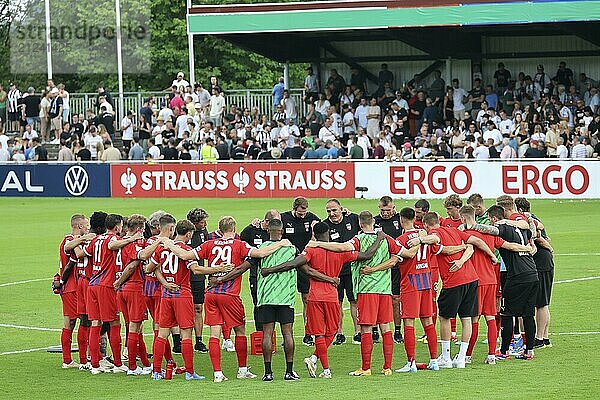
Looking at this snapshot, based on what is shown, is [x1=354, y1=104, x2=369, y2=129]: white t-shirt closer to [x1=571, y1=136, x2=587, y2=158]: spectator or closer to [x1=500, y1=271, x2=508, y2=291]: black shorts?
[x1=571, y1=136, x2=587, y2=158]: spectator

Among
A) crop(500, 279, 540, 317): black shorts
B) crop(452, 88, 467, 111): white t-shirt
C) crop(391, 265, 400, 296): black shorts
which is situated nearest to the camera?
crop(500, 279, 540, 317): black shorts

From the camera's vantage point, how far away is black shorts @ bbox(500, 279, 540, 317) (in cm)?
1451

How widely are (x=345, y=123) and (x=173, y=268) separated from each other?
27.9 meters

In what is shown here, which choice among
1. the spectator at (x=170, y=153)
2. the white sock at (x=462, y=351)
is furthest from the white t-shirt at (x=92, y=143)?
the white sock at (x=462, y=351)

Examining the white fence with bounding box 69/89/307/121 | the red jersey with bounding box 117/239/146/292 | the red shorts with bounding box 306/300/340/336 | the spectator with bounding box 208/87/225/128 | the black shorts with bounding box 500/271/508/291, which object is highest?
the white fence with bounding box 69/89/307/121

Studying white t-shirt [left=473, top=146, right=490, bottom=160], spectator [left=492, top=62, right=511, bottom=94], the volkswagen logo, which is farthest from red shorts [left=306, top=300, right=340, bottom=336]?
spectator [left=492, top=62, right=511, bottom=94]

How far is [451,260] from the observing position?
14.1 meters

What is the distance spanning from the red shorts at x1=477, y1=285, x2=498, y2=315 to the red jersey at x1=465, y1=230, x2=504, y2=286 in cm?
6

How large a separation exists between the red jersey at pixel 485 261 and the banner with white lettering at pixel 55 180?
26.3m

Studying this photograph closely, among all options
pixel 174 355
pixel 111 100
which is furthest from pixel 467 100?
pixel 174 355

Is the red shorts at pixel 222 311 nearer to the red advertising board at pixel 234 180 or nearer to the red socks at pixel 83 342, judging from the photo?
the red socks at pixel 83 342

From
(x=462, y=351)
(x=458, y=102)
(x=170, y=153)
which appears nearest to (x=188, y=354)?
(x=462, y=351)

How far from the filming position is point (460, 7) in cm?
3900

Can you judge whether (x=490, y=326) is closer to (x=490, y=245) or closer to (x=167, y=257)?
(x=490, y=245)
